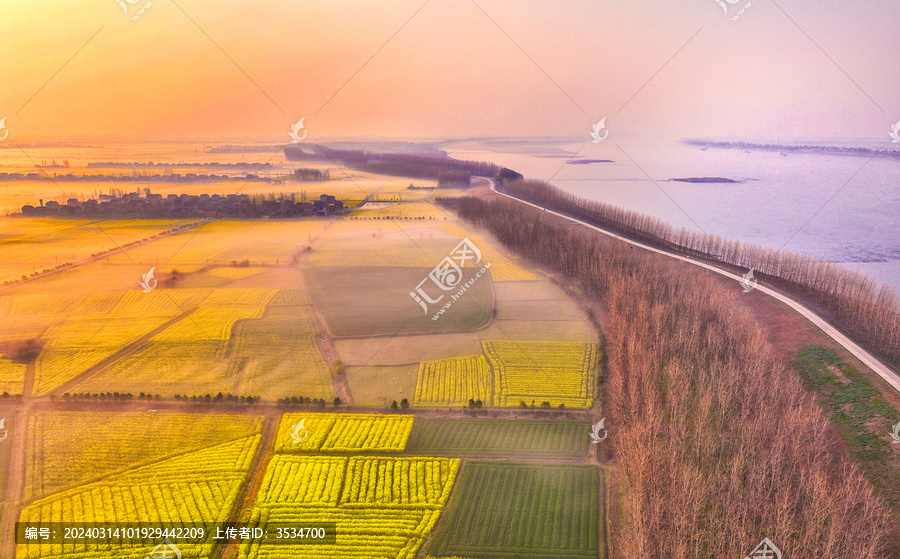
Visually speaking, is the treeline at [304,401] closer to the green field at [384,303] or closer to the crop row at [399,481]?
the crop row at [399,481]

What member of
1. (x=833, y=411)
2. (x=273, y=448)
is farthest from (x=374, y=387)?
(x=833, y=411)

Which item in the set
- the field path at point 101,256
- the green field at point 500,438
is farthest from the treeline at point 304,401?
the field path at point 101,256

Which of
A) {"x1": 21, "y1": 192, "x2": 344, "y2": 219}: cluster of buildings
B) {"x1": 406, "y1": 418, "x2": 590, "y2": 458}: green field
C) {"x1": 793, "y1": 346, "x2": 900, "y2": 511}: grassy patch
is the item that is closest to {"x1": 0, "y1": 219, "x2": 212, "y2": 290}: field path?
{"x1": 21, "y1": 192, "x2": 344, "y2": 219}: cluster of buildings

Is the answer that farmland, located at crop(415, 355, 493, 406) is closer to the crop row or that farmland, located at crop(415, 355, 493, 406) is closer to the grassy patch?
the crop row

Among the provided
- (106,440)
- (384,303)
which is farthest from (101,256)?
(106,440)

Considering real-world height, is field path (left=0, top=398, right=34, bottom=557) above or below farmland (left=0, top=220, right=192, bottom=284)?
below

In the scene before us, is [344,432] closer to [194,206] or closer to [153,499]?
[153,499]
